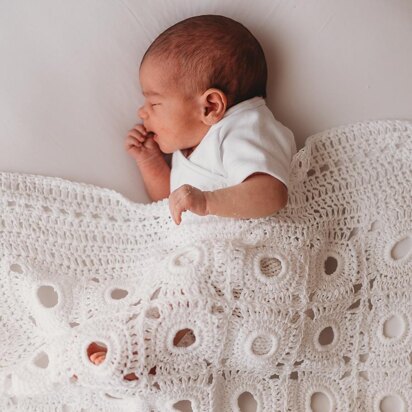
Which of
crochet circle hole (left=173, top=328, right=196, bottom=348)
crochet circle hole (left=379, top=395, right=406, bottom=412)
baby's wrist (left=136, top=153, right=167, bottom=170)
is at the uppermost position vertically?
baby's wrist (left=136, top=153, right=167, bottom=170)

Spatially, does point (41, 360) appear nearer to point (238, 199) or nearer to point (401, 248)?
point (238, 199)

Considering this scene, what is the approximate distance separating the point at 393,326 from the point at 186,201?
45 cm

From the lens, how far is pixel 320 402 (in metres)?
1.16

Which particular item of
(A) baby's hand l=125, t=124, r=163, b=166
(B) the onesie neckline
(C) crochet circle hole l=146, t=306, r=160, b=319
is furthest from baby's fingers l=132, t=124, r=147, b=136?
(C) crochet circle hole l=146, t=306, r=160, b=319

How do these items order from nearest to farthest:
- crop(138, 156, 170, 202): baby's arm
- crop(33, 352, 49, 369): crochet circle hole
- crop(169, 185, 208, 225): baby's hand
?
crop(169, 185, 208, 225): baby's hand, crop(33, 352, 49, 369): crochet circle hole, crop(138, 156, 170, 202): baby's arm

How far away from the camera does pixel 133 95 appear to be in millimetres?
1195

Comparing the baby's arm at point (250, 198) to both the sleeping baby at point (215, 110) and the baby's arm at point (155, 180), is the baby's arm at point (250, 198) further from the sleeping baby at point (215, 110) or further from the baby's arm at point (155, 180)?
the baby's arm at point (155, 180)

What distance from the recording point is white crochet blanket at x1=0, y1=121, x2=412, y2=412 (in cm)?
104

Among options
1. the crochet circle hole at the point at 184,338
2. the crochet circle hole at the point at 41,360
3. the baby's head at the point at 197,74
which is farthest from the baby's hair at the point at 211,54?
the crochet circle hole at the point at 41,360

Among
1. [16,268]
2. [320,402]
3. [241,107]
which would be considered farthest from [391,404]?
[16,268]

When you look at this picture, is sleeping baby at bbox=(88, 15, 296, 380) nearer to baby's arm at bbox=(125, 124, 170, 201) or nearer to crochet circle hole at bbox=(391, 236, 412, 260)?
baby's arm at bbox=(125, 124, 170, 201)

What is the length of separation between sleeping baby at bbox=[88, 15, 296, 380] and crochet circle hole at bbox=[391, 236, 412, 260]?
0.24 metres

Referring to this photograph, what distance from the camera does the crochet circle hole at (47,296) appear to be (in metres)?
1.10

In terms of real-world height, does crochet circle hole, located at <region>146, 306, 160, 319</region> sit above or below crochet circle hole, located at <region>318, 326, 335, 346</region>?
above
